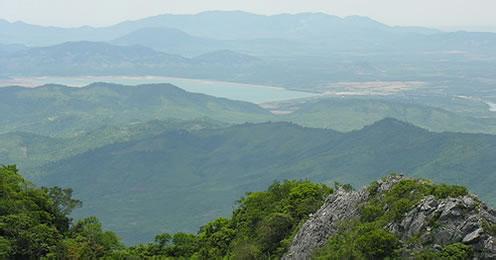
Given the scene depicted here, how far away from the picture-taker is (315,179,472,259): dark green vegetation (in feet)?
84.3

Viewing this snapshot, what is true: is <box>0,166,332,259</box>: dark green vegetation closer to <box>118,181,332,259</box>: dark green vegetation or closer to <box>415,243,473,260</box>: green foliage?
<box>118,181,332,259</box>: dark green vegetation

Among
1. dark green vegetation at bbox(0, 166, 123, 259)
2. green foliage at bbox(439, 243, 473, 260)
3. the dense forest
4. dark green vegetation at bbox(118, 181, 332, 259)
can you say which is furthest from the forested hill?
green foliage at bbox(439, 243, 473, 260)

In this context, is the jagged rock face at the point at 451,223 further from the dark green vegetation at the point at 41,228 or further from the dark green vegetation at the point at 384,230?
the dark green vegetation at the point at 41,228

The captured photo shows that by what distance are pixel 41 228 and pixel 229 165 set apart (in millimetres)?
130432

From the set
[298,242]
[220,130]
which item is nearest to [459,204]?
[298,242]

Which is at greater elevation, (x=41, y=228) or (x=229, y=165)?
(x=41, y=228)

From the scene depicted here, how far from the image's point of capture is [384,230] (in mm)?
27453

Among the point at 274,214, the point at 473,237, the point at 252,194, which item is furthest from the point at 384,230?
the point at 252,194

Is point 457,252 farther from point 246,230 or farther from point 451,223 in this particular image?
point 246,230

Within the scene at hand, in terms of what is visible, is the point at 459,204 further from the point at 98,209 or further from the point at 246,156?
the point at 246,156

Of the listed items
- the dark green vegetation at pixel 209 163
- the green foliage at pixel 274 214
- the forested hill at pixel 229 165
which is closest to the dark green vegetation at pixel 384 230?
the green foliage at pixel 274 214

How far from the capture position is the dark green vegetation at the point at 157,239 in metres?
38.7

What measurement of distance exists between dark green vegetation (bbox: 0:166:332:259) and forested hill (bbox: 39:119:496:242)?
2675 inches

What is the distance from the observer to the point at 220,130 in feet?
656
